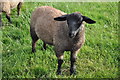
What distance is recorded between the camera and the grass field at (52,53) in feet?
18.0

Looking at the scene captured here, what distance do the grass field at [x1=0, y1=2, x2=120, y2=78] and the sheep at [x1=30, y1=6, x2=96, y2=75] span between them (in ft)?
1.43

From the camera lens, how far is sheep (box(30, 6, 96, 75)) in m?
4.72

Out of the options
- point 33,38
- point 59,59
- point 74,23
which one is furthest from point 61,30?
point 33,38

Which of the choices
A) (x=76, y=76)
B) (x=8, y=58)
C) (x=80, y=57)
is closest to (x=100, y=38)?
(x=80, y=57)

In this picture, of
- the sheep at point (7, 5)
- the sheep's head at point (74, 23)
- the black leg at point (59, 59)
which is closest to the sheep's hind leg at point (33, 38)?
the black leg at point (59, 59)

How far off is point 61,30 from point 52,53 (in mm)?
1376

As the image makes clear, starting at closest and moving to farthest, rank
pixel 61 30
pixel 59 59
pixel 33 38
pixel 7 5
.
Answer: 1. pixel 61 30
2. pixel 59 59
3. pixel 33 38
4. pixel 7 5

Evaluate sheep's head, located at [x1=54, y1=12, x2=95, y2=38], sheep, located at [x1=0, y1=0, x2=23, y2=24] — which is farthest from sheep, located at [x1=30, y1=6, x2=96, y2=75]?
sheep, located at [x1=0, y1=0, x2=23, y2=24]

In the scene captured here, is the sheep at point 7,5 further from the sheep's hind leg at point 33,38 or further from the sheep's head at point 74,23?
the sheep's head at point 74,23

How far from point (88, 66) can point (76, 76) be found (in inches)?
26.6

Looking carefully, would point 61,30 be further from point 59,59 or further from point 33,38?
point 33,38

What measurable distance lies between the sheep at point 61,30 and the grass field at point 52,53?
0.44m

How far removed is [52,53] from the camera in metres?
6.38

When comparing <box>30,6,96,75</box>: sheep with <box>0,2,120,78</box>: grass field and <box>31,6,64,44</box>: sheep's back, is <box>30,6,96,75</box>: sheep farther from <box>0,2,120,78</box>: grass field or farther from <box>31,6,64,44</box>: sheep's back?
<box>0,2,120,78</box>: grass field
